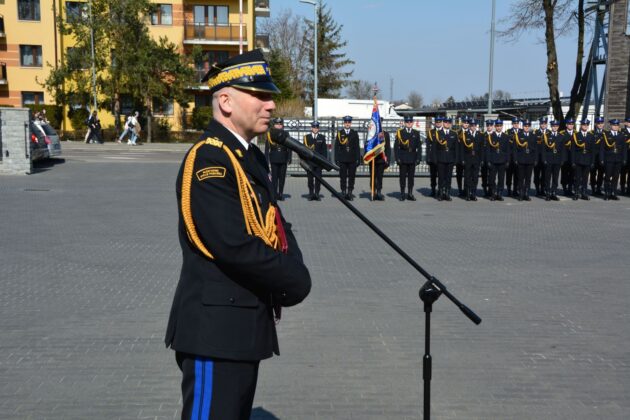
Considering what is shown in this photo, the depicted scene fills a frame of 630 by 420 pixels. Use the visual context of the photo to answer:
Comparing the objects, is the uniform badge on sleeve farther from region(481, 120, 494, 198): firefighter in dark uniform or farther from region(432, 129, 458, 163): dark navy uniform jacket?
region(481, 120, 494, 198): firefighter in dark uniform

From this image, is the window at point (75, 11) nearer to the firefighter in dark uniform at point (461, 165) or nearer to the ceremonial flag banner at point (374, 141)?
the ceremonial flag banner at point (374, 141)

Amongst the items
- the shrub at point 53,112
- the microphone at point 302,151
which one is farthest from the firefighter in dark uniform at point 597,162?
the shrub at point 53,112

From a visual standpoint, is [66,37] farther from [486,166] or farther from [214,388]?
[214,388]

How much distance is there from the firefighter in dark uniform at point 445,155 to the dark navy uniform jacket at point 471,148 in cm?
20

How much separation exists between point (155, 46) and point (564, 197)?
1196 inches

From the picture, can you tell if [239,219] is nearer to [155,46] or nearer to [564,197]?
[564,197]

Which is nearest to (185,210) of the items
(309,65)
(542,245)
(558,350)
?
(558,350)

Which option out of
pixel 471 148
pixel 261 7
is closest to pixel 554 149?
pixel 471 148

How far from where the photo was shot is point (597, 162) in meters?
17.9

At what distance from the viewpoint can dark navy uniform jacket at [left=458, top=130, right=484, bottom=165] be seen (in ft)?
57.1

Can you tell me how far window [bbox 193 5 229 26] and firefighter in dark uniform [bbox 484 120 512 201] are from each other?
35464 mm

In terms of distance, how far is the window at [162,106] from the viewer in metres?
44.7

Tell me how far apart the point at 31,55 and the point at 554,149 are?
131 feet

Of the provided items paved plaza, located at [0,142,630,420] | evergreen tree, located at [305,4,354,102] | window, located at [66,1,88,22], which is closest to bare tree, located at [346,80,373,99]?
evergreen tree, located at [305,4,354,102]
